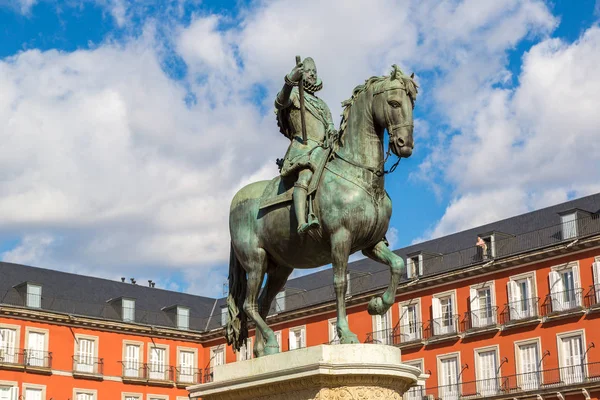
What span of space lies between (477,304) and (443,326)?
2.46 metres

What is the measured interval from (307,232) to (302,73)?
192 centimetres

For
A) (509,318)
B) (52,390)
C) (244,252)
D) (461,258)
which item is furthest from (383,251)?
(52,390)

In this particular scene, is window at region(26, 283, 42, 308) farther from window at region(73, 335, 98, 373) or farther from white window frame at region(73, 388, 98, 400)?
white window frame at region(73, 388, 98, 400)

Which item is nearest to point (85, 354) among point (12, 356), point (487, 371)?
point (12, 356)

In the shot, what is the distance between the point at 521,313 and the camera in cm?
5425

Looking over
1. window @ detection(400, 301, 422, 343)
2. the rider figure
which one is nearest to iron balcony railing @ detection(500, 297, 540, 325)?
window @ detection(400, 301, 422, 343)

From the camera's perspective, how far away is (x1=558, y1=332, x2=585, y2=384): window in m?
50.7

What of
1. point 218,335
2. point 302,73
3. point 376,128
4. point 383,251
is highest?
point 218,335

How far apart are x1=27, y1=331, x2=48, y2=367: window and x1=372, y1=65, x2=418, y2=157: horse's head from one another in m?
55.3

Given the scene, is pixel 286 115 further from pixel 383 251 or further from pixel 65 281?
pixel 65 281

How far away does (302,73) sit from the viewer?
1211 cm

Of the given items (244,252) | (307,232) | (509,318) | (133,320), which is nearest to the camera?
(307,232)

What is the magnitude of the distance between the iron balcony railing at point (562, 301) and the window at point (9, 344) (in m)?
31.0

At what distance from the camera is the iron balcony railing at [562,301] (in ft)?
169
